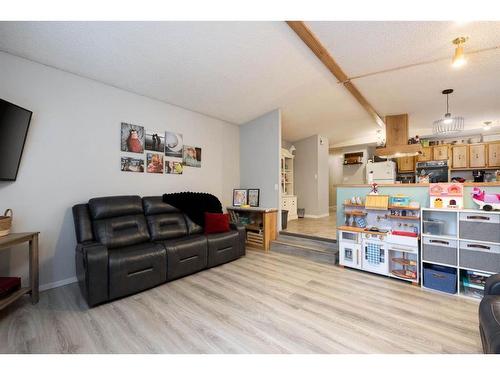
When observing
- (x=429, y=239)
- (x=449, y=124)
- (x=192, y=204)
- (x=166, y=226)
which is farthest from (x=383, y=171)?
(x=166, y=226)

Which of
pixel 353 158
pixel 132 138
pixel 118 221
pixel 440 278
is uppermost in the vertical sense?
pixel 353 158

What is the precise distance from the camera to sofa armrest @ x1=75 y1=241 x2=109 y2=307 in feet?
6.90

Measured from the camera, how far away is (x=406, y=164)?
645 centimetres

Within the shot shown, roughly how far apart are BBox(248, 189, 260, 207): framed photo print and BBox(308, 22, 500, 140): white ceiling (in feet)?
8.94

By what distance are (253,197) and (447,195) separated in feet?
A: 10.4

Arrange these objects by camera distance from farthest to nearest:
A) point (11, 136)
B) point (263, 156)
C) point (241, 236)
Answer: point (263, 156)
point (241, 236)
point (11, 136)

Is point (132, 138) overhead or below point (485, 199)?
overhead

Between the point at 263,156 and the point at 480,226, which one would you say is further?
the point at 263,156

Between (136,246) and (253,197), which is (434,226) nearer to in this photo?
(253,197)

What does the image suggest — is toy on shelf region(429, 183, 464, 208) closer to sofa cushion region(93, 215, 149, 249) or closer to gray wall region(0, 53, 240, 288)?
sofa cushion region(93, 215, 149, 249)

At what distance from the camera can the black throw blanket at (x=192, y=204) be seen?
140 inches

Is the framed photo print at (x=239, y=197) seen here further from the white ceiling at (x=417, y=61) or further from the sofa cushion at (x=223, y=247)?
the white ceiling at (x=417, y=61)

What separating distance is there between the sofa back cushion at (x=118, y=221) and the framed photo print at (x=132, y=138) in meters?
0.79

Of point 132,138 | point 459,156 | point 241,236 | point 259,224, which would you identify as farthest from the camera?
point 459,156
